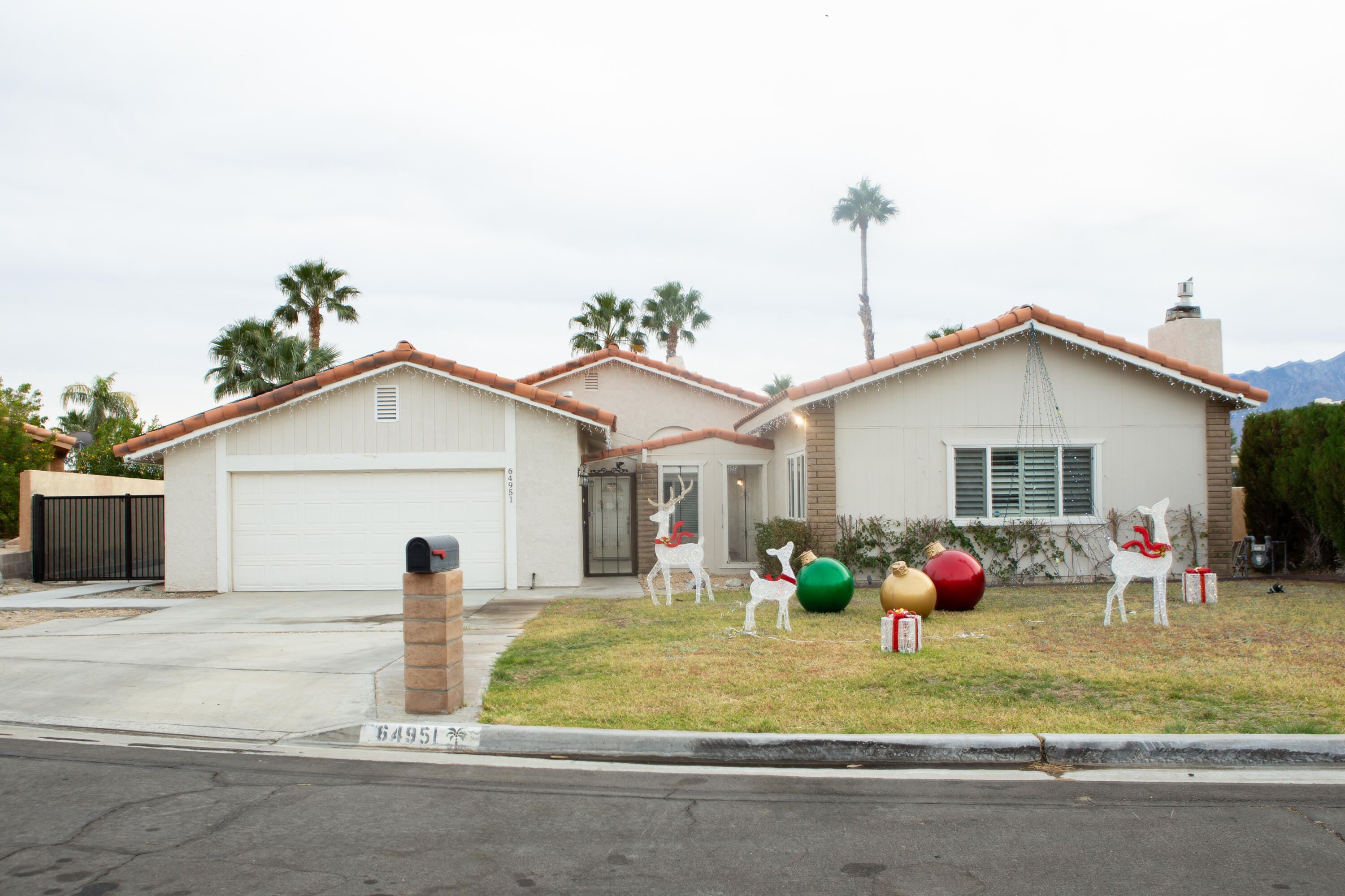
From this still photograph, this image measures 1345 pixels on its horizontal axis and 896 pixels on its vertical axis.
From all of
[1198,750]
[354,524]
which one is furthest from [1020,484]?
[354,524]

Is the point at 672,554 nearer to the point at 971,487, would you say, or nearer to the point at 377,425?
the point at 971,487

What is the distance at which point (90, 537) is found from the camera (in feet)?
59.8

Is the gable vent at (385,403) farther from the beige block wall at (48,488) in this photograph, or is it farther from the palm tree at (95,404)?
the palm tree at (95,404)

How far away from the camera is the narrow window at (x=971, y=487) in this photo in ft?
49.0

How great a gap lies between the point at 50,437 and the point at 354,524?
14048 millimetres

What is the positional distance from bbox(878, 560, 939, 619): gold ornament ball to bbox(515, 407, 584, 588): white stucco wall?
6360mm

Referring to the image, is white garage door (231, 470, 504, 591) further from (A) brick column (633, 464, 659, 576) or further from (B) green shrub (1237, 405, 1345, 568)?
(B) green shrub (1237, 405, 1345, 568)

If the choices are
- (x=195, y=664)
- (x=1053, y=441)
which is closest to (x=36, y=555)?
(x=195, y=664)

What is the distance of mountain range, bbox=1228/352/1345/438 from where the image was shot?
11025 centimetres

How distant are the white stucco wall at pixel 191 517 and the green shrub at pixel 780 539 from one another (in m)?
9.17

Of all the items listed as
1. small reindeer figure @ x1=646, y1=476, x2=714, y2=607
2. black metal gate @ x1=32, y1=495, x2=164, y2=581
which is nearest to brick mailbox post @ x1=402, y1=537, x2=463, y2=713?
small reindeer figure @ x1=646, y1=476, x2=714, y2=607

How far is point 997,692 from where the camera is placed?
6.90m

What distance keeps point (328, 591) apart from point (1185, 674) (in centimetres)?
1261

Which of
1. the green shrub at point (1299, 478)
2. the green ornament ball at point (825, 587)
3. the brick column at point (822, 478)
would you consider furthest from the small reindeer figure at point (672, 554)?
the green shrub at point (1299, 478)
